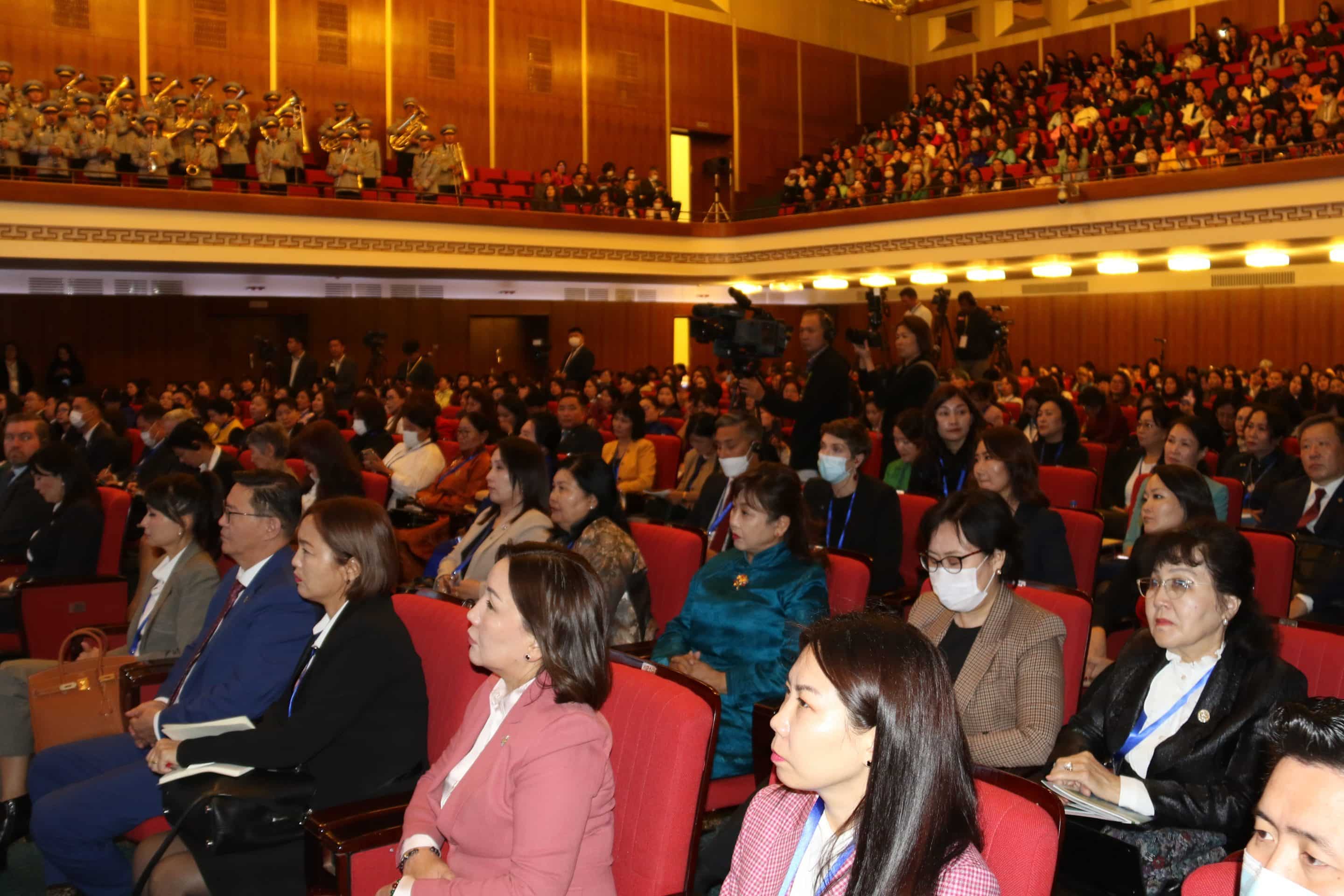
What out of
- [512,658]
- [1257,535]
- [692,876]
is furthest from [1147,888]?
[1257,535]

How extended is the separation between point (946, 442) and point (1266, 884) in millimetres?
3842

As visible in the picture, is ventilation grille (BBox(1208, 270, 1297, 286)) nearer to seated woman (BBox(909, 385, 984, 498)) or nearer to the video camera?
the video camera

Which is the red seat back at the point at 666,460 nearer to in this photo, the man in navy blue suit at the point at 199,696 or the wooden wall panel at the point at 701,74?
the man in navy blue suit at the point at 199,696

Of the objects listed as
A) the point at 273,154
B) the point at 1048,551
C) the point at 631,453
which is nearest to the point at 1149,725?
the point at 1048,551

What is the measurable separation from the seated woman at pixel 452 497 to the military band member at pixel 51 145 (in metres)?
8.27

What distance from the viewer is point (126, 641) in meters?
3.85

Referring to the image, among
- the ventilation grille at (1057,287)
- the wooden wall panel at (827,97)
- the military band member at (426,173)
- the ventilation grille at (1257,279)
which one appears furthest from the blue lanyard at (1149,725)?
the wooden wall panel at (827,97)

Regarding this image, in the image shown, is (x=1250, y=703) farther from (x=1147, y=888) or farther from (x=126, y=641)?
(x=126, y=641)

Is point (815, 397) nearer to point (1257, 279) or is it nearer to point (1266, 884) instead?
point (1266, 884)

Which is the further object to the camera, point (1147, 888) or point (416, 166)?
point (416, 166)

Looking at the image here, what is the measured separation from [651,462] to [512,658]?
17.0 ft

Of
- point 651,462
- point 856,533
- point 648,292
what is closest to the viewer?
point 856,533

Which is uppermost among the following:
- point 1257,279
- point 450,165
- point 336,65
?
point 336,65

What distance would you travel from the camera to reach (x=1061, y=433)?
20.5ft
